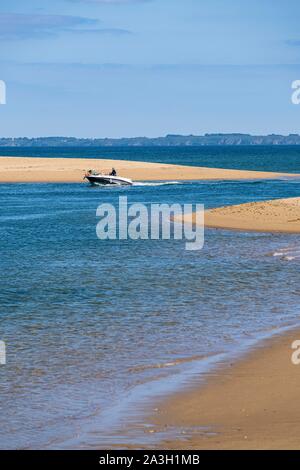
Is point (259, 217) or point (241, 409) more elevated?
point (259, 217)

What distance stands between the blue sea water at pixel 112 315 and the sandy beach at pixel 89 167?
163 ft

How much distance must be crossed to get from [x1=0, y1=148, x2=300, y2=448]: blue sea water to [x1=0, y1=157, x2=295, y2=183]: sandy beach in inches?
1950

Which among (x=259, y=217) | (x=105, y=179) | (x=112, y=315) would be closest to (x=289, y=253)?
(x=112, y=315)

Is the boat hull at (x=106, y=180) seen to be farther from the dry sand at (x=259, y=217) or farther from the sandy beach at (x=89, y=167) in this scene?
the dry sand at (x=259, y=217)

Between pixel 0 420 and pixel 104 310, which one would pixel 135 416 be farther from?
pixel 104 310

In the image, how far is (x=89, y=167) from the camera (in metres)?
96.4

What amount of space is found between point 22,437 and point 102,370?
10.8 ft

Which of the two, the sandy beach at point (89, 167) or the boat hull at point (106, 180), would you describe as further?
the sandy beach at point (89, 167)

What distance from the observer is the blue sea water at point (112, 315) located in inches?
475

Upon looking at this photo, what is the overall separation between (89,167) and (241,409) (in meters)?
85.6

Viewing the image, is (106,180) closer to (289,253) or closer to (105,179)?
(105,179)

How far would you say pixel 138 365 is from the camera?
14250 millimetres

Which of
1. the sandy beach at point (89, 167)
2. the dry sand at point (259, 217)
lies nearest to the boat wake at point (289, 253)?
the dry sand at point (259, 217)

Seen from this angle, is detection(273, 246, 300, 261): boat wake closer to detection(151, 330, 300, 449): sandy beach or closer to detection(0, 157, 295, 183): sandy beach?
detection(151, 330, 300, 449): sandy beach
